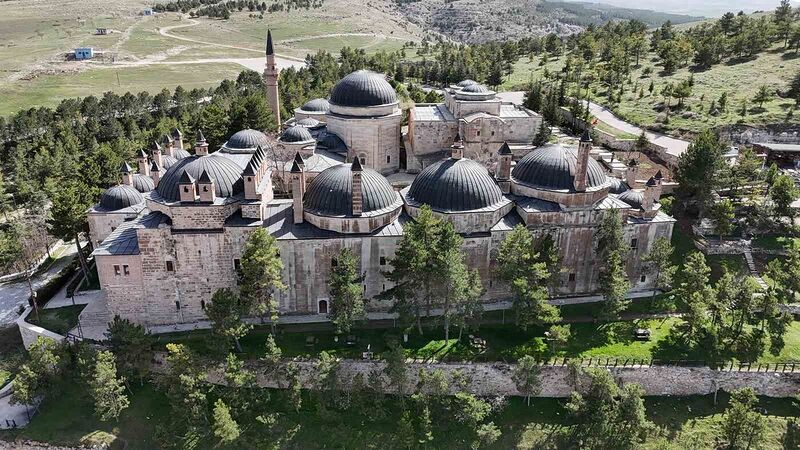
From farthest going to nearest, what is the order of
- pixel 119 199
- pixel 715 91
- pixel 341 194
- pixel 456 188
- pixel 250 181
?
pixel 715 91, pixel 119 199, pixel 456 188, pixel 341 194, pixel 250 181

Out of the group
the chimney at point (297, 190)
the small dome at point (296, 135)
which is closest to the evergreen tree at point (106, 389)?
the chimney at point (297, 190)

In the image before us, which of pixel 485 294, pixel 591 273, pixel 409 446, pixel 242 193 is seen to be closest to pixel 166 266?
pixel 242 193

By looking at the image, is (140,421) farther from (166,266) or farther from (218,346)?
(166,266)

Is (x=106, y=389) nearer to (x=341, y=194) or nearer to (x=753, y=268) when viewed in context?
(x=341, y=194)

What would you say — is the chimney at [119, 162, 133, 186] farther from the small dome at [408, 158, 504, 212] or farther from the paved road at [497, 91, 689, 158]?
the paved road at [497, 91, 689, 158]

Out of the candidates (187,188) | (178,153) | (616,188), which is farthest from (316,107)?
(616,188)
